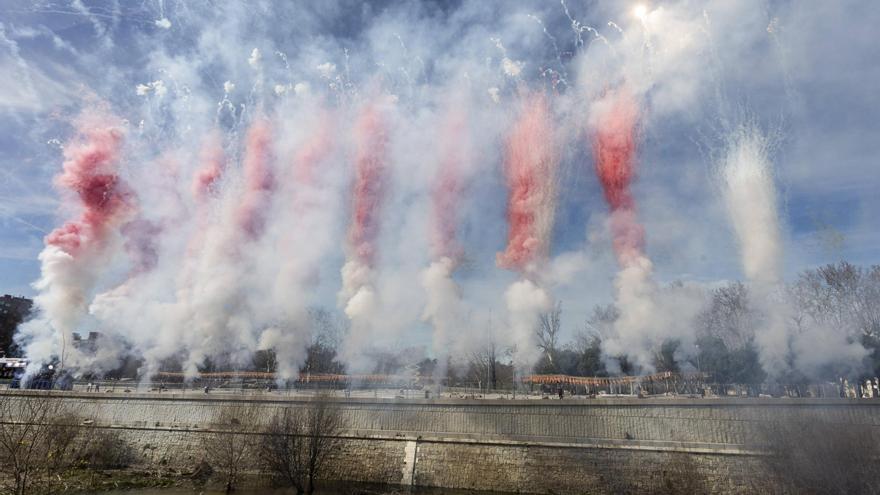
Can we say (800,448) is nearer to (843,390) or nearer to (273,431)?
(843,390)

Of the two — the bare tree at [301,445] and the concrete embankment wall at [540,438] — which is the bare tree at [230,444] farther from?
the bare tree at [301,445]

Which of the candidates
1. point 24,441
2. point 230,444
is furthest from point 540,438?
point 24,441

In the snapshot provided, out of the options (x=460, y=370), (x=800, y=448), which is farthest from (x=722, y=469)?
(x=460, y=370)

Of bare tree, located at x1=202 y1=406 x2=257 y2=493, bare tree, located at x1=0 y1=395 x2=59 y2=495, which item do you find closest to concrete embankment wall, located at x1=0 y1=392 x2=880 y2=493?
bare tree, located at x1=202 y1=406 x2=257 y2=493

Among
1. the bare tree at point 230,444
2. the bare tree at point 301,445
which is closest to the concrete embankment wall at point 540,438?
the bare tree at point 230,444

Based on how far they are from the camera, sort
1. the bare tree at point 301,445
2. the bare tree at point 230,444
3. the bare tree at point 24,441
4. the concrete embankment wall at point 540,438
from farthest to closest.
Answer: the bare tree at point 230,444, the bare tree at point 301,445, the concrete embankment wall at point 540,438, the bare tree at point 24,441

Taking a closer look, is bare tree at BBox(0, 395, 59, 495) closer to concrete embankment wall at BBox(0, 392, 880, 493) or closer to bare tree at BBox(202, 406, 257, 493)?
concrete embankment wall at BBox(0, 392, 880, 493)
